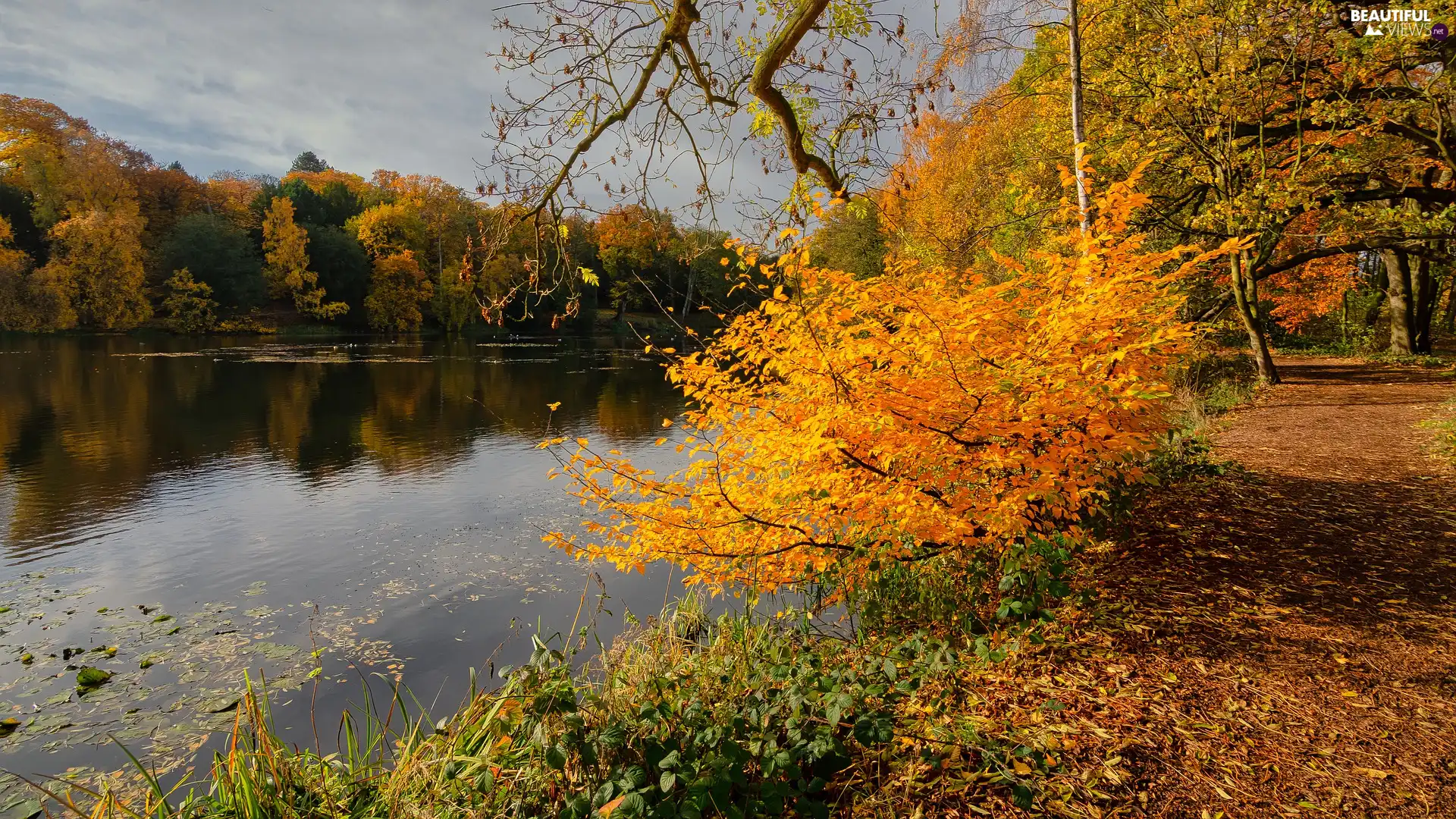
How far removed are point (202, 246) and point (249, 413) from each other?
112 ft

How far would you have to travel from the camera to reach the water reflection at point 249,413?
11883 millimetres

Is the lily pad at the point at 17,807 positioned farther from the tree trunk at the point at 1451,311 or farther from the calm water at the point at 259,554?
the tree trunk at the point at 1451,311

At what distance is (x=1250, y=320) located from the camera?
11391mm

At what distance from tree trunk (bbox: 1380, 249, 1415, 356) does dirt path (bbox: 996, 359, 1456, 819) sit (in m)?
12.1

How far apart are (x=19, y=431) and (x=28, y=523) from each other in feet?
25.4

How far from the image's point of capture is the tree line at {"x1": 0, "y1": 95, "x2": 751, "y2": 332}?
1554 inches

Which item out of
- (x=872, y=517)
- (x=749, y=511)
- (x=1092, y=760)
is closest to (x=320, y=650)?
(x=749, y=511)

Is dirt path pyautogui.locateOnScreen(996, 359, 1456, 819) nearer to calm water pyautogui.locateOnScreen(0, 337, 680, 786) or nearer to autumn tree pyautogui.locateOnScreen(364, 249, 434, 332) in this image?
calm water pyautogui.locateOnScreen(0, 337, 680, 786)

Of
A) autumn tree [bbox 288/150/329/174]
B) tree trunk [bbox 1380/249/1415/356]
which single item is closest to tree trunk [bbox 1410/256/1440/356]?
tree trunk [bbox 1380/249/1415/356]

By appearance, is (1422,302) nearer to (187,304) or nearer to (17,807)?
(17,807)

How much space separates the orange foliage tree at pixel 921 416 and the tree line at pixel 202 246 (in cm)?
2677

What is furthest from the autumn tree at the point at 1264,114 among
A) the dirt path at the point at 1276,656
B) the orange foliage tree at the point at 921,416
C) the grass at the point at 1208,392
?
the orange foliage tree at the point at 921,416

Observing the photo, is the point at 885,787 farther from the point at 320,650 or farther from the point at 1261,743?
the point at 320,650

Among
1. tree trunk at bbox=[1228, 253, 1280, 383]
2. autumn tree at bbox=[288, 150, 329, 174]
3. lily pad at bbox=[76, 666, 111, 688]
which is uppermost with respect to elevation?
autumn tree at bbox=[288, 150, 329, 174]
